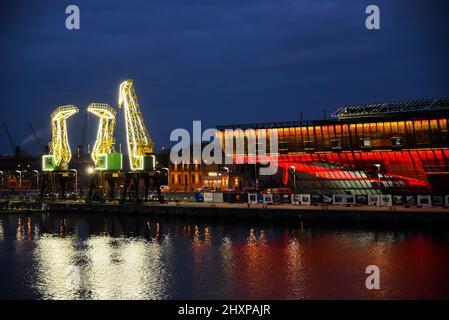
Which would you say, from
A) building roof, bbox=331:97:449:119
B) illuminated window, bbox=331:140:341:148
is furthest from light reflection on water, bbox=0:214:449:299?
building roof, bbox=331:97:449:119

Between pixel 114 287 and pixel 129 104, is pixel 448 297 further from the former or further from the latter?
pixel 129 104

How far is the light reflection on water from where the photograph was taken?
35062mm

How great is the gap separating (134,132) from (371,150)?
41.7 m

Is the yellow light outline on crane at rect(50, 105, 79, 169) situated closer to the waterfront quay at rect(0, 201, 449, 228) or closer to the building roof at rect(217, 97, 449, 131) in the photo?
the waterfront quay at rect(0, 201, 449, 228)

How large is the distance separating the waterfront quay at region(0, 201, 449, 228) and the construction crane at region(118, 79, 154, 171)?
25.8ft

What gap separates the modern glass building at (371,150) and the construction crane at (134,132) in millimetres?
23360

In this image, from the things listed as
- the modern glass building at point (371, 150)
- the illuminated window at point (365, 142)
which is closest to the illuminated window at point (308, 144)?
the modern glass building at point (371, 150)

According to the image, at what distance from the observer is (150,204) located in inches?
3529

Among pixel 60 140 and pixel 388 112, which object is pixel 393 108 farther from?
pixel 60 140

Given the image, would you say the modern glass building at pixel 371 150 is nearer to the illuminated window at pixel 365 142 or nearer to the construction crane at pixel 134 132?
the illuminated window at pixel 365 142

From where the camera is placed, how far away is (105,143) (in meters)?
98.6

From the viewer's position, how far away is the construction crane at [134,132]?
92.2 m
